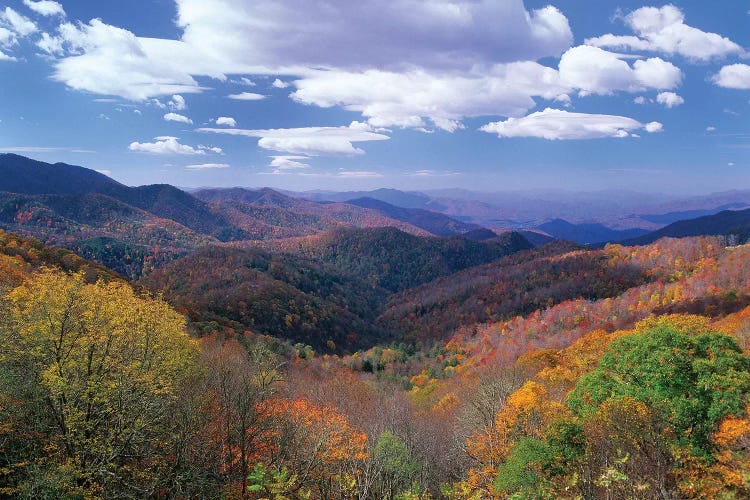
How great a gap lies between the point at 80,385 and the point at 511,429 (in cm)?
3234

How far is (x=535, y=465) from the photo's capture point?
89.1ft

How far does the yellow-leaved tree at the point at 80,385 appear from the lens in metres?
23.1

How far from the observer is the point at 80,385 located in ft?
78.0

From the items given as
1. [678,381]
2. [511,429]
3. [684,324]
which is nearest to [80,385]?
[511,429]

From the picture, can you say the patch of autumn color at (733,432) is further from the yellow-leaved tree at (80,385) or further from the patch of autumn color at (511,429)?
the yellow-leaved tree at (80,385)

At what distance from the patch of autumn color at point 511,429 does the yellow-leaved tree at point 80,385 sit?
2534cm

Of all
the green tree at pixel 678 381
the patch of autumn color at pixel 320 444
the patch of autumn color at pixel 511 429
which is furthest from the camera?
the patch of autumn color at pixel 511 429

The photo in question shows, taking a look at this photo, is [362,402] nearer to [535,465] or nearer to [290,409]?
[290,409]

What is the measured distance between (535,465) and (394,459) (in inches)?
416

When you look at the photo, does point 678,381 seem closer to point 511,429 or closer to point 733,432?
point 733,432

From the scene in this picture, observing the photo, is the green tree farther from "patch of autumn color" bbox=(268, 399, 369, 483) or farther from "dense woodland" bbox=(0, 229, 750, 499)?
"patch of autumn color" bbox=(268, 399, 369, 483)

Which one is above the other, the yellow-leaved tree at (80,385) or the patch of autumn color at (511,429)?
the yellow-leaved tree at (80,385)

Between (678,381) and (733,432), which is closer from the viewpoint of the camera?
(733,432)

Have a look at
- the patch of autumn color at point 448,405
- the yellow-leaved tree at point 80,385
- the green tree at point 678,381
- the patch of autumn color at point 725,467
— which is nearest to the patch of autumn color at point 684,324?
the green tree at point 678,381
